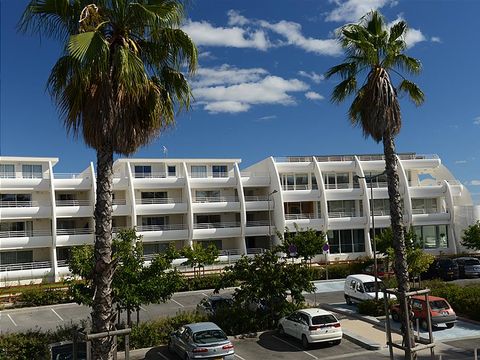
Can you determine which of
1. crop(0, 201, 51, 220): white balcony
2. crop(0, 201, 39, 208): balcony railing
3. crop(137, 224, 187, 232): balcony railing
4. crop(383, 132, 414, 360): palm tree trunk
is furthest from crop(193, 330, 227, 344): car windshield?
crop(0, 201, 39, 208): balcony railing

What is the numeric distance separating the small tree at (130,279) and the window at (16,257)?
88.2ft

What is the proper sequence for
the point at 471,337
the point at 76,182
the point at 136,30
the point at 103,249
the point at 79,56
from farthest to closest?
the point at 76,182 < the point at 471,337 < the point at 136,30 < the point at 103,249 < the point at 79,56

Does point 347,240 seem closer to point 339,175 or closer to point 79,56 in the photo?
point 339,175

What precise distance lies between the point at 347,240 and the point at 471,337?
32.7 metres

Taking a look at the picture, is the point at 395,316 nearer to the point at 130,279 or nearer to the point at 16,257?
the point at 130,279

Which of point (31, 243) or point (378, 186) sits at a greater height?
point (378, 186)

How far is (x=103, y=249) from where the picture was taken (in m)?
10.9

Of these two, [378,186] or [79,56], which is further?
[378,186]

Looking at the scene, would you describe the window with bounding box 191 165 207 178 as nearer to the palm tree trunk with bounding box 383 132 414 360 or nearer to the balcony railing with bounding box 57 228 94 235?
the balcony railing with bounding box 57 228 94 235

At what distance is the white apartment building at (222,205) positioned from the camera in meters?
46.8

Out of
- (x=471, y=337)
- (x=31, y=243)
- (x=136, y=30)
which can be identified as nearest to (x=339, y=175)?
(x=31, y=243)

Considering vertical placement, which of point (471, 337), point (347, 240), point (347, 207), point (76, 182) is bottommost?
point (471, 337)

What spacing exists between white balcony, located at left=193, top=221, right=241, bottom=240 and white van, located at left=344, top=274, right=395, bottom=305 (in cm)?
2332

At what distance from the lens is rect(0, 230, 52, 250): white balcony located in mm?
44503
